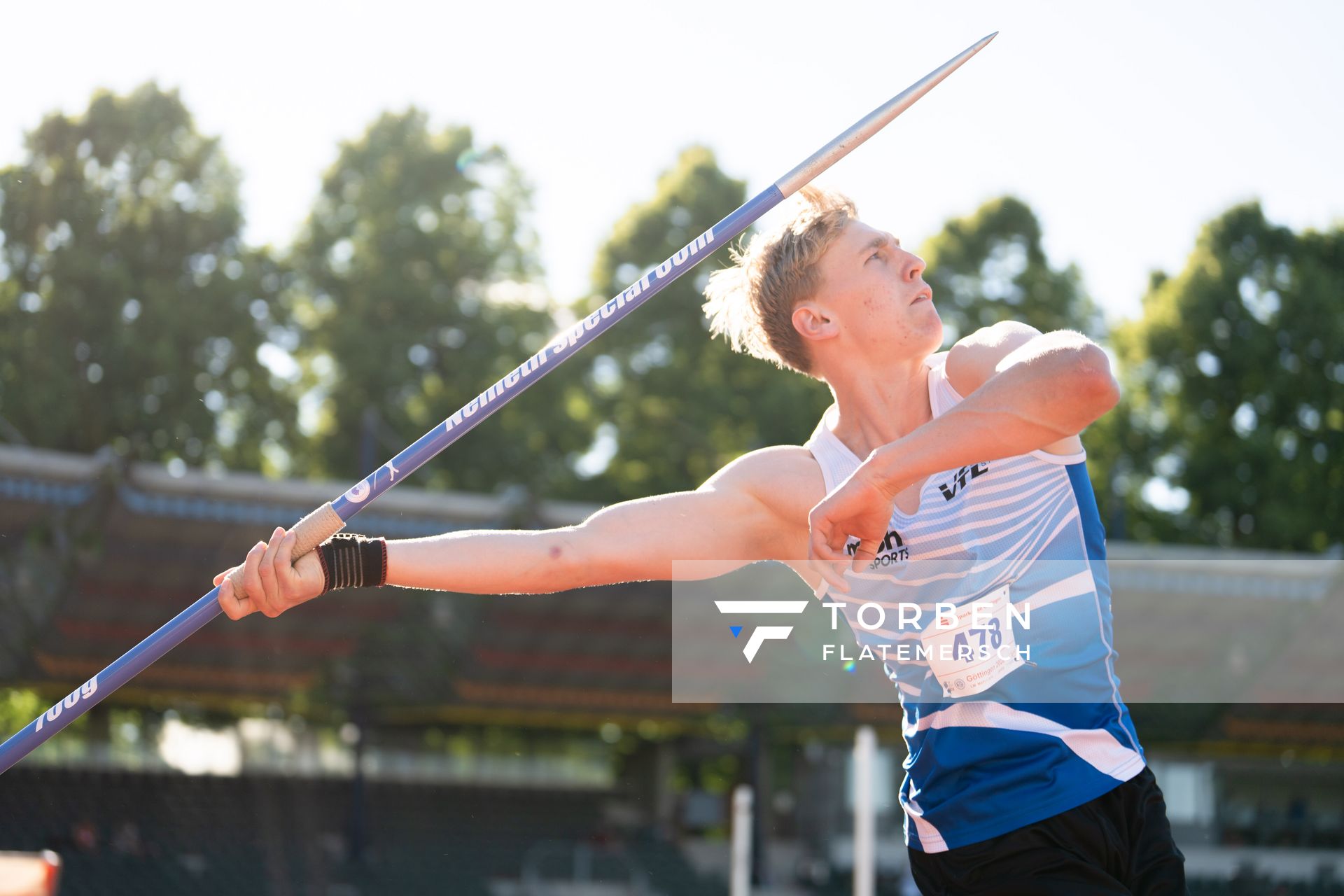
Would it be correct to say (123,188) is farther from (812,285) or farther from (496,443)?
(812,285)

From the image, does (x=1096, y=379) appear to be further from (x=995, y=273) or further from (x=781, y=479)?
(x=995, y=273)

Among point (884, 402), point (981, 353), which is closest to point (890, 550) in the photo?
point (884, 402)

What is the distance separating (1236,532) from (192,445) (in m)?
Answer: 18.2

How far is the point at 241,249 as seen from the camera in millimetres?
23703

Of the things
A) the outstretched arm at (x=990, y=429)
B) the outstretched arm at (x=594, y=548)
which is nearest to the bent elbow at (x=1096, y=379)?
the outstretched arm at (x=990, y=429)

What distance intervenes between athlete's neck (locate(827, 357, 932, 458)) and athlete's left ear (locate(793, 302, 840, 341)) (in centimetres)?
10

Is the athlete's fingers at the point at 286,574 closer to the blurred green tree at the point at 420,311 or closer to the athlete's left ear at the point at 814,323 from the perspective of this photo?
the athlete's left ear at the point at 814,323

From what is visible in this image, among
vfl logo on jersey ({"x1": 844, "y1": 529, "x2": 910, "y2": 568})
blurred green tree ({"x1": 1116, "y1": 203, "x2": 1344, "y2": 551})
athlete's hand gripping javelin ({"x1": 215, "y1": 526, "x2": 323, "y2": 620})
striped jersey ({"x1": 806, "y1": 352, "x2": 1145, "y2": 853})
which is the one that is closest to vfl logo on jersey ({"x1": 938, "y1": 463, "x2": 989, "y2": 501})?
striped jersey ({"x1": 806, "y1": 352, "x2": 1145, "y2": 853})

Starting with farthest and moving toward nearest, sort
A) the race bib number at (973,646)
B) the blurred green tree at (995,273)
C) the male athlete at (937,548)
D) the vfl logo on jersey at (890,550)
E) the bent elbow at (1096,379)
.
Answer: the blurred green tree at (995,273)
the vfl logo on jersey at (890,550)
the race bib number at (973,646)
the male athlete at (937,548)
the bent elbow at (1096,379)

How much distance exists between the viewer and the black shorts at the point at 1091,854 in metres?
2.63

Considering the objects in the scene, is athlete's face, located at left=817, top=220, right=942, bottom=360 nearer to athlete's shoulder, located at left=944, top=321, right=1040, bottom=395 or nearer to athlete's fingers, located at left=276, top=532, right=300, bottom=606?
athlete's shoulder, located at left=944, top=321, right=1040, bottom=395

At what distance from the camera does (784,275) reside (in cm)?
319

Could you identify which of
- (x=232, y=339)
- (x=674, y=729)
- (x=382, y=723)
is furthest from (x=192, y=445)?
(x=674, y=729)

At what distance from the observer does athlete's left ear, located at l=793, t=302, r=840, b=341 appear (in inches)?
121
